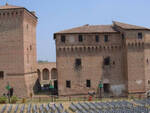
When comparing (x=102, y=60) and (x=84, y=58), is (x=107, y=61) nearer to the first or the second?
(x=102, y=60)

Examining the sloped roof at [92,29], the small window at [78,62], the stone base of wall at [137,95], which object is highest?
the sloped roof at [92,29]

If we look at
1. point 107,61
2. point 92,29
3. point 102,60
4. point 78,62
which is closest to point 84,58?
point 78,62

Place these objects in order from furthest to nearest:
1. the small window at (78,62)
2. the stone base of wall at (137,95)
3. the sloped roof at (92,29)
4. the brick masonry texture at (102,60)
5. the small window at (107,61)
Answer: the small window at (107,61)
the sloped roof at (92,29)
the small window at (78,62)
the brick masonry texture at (102,60)
the stone base of wall at (137,95)

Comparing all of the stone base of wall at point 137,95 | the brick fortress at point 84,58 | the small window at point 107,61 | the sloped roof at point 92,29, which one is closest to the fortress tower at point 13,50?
the brick fortress at point 84,58

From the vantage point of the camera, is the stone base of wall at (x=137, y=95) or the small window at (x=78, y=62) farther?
the small window at (x=78, y=62)

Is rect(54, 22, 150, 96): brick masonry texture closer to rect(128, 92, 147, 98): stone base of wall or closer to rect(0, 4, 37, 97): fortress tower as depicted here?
rect(128, 92, 147, 98): stone base of wall

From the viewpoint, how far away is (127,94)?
3136 centimetres

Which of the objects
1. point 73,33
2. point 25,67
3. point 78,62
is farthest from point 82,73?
point 25,67

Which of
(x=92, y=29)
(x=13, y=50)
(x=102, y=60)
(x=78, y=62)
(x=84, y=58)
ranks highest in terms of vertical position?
(x=92, y=29)

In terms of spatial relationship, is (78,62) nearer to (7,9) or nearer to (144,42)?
(144,42)

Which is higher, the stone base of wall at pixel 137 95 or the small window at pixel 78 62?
the small window at pixel 78 62

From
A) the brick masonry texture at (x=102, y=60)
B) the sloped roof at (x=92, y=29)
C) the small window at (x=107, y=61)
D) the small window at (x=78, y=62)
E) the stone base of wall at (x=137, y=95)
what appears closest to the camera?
the stone base of wall at (x=137, y=95)

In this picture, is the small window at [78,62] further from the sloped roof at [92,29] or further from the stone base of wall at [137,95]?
the stone base of wall at [137,95]

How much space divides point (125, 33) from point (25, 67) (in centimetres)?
1559
